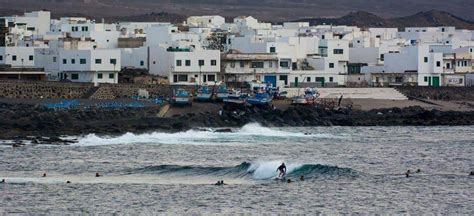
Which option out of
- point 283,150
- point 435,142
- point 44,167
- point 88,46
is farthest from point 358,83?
point 44,167

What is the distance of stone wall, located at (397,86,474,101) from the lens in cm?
8750

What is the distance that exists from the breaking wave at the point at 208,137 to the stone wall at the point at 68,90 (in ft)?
40.6

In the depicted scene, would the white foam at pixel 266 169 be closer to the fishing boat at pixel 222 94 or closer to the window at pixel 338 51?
the fishing boat at pixel 222 94

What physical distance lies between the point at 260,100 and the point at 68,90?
10.2 metres

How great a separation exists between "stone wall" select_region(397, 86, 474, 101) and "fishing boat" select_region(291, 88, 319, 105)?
919 cm

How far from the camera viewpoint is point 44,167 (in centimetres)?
4625

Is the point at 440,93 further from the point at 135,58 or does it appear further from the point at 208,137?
the point at 208,137

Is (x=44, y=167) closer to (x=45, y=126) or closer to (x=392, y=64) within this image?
(x=45, y=126)

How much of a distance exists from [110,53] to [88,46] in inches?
195

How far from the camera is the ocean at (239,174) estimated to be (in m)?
37.0

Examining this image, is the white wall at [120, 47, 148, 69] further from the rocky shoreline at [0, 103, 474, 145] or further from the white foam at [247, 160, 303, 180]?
the white foam at [247, 160, 303, 180]

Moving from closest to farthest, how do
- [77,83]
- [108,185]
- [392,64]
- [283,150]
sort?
1. [108,185]
2. [283,150]
3. [77,83]
4. [392,64]

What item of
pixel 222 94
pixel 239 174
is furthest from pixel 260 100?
pixel 239 174

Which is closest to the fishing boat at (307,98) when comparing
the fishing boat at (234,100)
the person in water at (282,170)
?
the fishing boat at (234,100)
